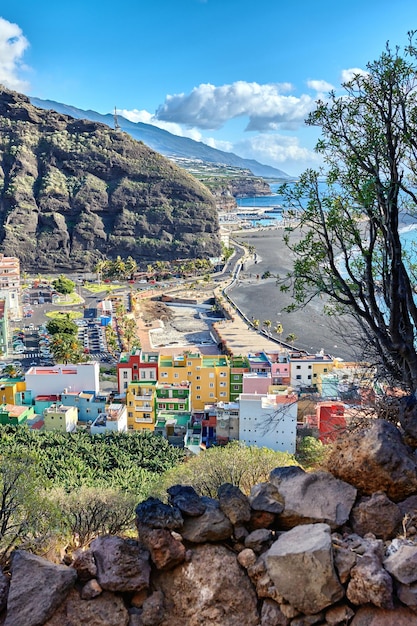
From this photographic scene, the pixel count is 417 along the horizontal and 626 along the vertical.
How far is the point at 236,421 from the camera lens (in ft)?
71.3

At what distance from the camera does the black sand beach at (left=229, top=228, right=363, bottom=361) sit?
4144 centimetres

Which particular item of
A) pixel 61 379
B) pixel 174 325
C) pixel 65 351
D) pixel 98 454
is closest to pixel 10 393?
pixel 61 379

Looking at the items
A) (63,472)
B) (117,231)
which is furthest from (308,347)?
(117,231)

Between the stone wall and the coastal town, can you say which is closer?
the stone wall

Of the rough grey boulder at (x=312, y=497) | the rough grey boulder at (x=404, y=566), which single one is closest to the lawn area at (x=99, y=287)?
the rough grey boulder at (x=312, y=497)

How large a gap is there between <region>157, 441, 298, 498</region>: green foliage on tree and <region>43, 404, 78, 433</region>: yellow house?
1179 centimetres

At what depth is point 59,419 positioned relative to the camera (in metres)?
22.2

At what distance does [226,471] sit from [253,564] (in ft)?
20.1

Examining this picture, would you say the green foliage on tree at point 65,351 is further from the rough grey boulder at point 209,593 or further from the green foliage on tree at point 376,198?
the rough grey boulder at point 209,593

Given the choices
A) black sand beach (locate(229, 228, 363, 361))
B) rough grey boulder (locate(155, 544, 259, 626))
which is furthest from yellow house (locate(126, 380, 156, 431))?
rough grey boulder (locate(155, 544, 259, 626))

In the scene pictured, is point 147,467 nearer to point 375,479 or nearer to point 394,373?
point 394,373

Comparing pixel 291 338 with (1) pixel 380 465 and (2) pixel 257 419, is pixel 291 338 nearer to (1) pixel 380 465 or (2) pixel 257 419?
(2) pixel 257 419

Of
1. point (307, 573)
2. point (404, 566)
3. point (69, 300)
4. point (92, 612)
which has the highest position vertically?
point (404, 566)

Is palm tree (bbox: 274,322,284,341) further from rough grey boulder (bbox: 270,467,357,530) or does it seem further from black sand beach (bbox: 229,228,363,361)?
rough grey boulder (bbox: 270,467,357,530)
